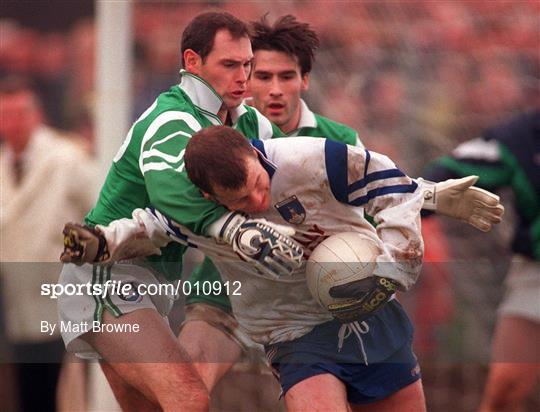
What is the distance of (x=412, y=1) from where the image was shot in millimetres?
9188

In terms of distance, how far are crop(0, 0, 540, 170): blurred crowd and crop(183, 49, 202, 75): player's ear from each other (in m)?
3.28

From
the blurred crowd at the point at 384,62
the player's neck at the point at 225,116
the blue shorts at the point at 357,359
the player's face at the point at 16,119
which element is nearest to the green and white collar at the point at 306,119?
the player's neck at the point at 225,116

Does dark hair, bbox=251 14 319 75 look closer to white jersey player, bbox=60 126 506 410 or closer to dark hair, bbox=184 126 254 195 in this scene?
white jersey player, bbox=60 126 506 410

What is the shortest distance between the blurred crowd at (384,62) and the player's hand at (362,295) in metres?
3.79

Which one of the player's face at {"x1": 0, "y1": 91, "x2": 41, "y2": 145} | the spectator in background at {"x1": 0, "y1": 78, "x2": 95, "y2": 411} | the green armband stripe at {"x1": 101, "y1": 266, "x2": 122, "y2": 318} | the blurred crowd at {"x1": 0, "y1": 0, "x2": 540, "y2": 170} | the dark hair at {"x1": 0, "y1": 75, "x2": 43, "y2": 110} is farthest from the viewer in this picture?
the blurred crowd at {"x1": 0, "y1": 0, "x2": 540, "y2": 170}

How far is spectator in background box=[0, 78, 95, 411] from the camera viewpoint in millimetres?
7148

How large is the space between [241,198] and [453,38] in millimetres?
4800

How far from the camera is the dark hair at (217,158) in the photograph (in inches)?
176

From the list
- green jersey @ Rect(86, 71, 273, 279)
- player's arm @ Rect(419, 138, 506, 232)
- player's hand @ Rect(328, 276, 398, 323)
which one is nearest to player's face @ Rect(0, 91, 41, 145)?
player's arm @ Rect(419, 138, 506, 232)

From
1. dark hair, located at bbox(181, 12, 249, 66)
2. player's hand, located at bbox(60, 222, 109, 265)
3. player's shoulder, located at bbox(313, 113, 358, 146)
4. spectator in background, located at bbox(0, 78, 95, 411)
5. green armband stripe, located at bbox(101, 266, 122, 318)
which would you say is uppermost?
dark hair, located at bbox(181, 12, 249, 66)

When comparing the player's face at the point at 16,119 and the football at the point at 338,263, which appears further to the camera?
the player's face at the point at 16,119

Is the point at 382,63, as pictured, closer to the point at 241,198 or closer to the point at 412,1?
the point at 412,1

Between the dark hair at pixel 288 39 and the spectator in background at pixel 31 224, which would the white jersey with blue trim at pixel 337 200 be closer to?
the dark hair at pixel 288 39

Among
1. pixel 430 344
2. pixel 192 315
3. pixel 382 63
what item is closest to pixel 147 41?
pixel 382 63
